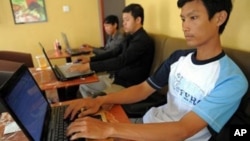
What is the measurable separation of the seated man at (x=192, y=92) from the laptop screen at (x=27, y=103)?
13 cm

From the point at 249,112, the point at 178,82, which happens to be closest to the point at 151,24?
the point at 178,82

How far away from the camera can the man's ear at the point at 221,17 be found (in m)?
1.01

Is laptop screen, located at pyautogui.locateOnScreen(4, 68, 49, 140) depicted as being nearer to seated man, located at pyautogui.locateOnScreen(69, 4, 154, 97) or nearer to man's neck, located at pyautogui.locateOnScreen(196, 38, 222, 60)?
man's neck, located at pyautogui.locateOnScreen(196, 38, 222, 60)

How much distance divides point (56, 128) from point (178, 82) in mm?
617

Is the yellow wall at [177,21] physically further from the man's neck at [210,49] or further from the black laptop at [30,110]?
the black laptop at [30,110]

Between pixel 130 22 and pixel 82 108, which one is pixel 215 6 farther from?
pixel 130 22

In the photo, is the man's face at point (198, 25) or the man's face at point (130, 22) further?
the man's face at point (130, 22)

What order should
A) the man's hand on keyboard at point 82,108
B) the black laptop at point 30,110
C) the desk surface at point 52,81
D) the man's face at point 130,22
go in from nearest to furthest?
the black laptop at point 30,110 < the man's hand on keyboard at point 82,108 < the desk surface at point 52,81 < the man's face at point 130,22

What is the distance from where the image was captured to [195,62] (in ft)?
3.61

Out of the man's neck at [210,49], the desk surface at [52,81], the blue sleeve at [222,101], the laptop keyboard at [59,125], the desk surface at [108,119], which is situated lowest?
the desk surface at [52,81]

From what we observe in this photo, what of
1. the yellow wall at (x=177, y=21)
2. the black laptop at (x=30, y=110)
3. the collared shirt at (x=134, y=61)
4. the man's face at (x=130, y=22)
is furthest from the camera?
the man's face at (x=130, y=22)

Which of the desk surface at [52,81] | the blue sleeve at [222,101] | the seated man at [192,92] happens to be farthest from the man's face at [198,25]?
the desk surface at [52,81]

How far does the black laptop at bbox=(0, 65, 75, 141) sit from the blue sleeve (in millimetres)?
552

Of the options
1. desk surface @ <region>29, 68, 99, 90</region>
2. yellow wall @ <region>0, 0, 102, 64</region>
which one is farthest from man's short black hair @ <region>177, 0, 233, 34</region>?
yellow wall @ <region>0, 0, 102, 64</region>
